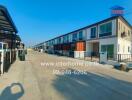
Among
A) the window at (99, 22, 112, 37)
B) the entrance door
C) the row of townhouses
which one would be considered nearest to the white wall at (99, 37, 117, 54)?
the row of townhouses

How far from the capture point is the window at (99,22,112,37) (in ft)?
93.5

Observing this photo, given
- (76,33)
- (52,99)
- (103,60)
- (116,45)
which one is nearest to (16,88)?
(52,99)

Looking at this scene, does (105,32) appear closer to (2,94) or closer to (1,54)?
(1,54)

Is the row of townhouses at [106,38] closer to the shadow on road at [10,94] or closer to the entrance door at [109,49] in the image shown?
the entrance door at [109,49]

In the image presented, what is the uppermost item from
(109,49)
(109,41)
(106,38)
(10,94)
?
(106,38)

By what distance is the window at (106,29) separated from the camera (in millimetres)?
28506

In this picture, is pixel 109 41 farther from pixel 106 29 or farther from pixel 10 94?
pixel 10 94

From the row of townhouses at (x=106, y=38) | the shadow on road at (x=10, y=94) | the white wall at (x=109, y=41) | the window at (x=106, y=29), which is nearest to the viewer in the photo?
the shadow on road at (x=10, y=94)

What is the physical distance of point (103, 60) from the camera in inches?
874

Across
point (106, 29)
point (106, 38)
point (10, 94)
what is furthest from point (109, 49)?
point (10, 94)

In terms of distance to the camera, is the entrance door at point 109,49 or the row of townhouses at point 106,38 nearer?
the row of townhouses at point 106,38

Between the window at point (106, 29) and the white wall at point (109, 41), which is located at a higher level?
the window at point (106, 29)

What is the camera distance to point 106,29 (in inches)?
1164

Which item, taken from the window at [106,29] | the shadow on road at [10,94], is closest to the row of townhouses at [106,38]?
the window at [106,29]
